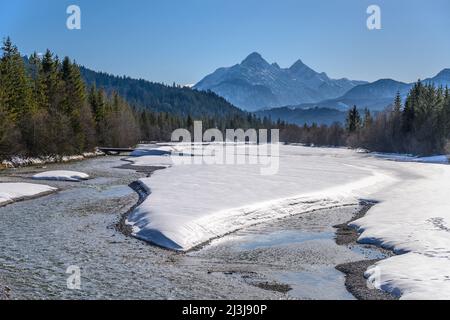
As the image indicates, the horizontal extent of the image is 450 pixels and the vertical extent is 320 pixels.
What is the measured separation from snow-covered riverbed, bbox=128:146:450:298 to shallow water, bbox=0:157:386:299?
1.31 meters

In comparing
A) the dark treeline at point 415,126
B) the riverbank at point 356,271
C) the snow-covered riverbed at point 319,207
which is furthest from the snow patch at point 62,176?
the dark treeline at point 415,126

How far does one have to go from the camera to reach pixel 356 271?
16500 mm

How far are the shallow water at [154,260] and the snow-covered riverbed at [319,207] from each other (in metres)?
1.31

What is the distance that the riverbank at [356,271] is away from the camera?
1377 centimetres

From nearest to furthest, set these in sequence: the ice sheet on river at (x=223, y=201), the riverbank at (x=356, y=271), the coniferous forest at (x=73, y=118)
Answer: the riverbank at (x=356, y=271), the ice sheet on river at (x=223, y=201), the coniferous forest at (x=73, y=118)

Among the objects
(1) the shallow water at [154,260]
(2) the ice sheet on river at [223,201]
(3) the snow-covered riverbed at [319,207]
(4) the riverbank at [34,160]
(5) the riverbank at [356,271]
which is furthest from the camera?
(4) the riverbank at [34,160]

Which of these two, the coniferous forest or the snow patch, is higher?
the coniferous forest

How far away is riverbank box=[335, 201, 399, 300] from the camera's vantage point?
542 inches

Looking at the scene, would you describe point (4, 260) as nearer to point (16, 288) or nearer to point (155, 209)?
point (16, 288)

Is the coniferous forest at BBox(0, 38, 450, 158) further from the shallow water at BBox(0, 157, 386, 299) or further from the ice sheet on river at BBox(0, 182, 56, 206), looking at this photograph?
the shallow water at BBox(0, 157, 386, 299)

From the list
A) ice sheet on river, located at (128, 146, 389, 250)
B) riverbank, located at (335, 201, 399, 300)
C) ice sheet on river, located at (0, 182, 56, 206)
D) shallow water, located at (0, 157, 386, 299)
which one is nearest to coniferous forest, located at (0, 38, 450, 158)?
ice sheet on river, located at (0, 182, 56, 206)

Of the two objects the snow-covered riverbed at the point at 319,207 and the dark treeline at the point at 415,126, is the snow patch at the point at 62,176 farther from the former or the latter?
the dark treeline at the point at 415,126

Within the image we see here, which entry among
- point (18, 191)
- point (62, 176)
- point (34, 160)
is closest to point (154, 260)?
point (18, 191)

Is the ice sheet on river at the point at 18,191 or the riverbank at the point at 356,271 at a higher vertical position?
the ice sheet on river at the point at 18,191
